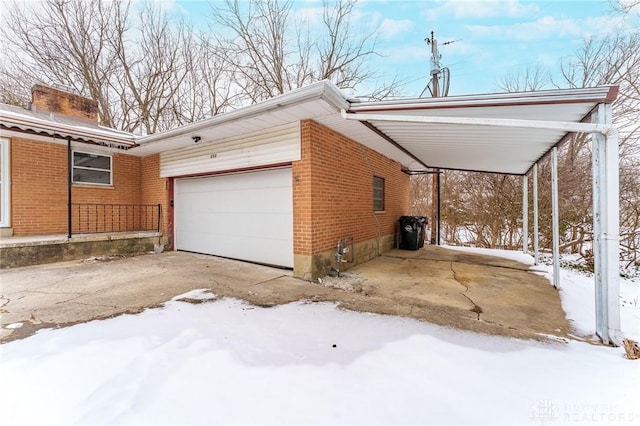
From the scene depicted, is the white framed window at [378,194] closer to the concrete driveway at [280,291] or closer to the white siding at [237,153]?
the concrete driveway at [280,291]

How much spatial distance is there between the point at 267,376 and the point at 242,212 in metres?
4.84

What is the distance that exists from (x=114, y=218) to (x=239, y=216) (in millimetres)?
4539

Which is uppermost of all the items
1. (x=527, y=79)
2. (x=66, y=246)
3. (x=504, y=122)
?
(x=527, y=79)

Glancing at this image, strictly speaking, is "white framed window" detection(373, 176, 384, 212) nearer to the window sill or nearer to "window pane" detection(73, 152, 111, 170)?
the window sill

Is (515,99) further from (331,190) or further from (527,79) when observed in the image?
(527,79)

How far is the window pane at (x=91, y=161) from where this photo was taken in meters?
7.45

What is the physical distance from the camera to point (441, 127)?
14.7 ft

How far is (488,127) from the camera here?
13.8ft

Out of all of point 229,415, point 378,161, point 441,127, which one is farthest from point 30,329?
point 378,161

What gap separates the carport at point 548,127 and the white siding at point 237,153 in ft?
4.79

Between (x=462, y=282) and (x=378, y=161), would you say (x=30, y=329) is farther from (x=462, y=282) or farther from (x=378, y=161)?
(x=378, y=161)

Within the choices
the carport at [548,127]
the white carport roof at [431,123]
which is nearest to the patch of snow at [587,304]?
the carport at [548,127]

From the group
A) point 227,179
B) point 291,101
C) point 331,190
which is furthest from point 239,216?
point 291,101

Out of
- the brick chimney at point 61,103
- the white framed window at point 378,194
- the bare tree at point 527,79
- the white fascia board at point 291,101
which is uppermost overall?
the bare tree at point 527,79
